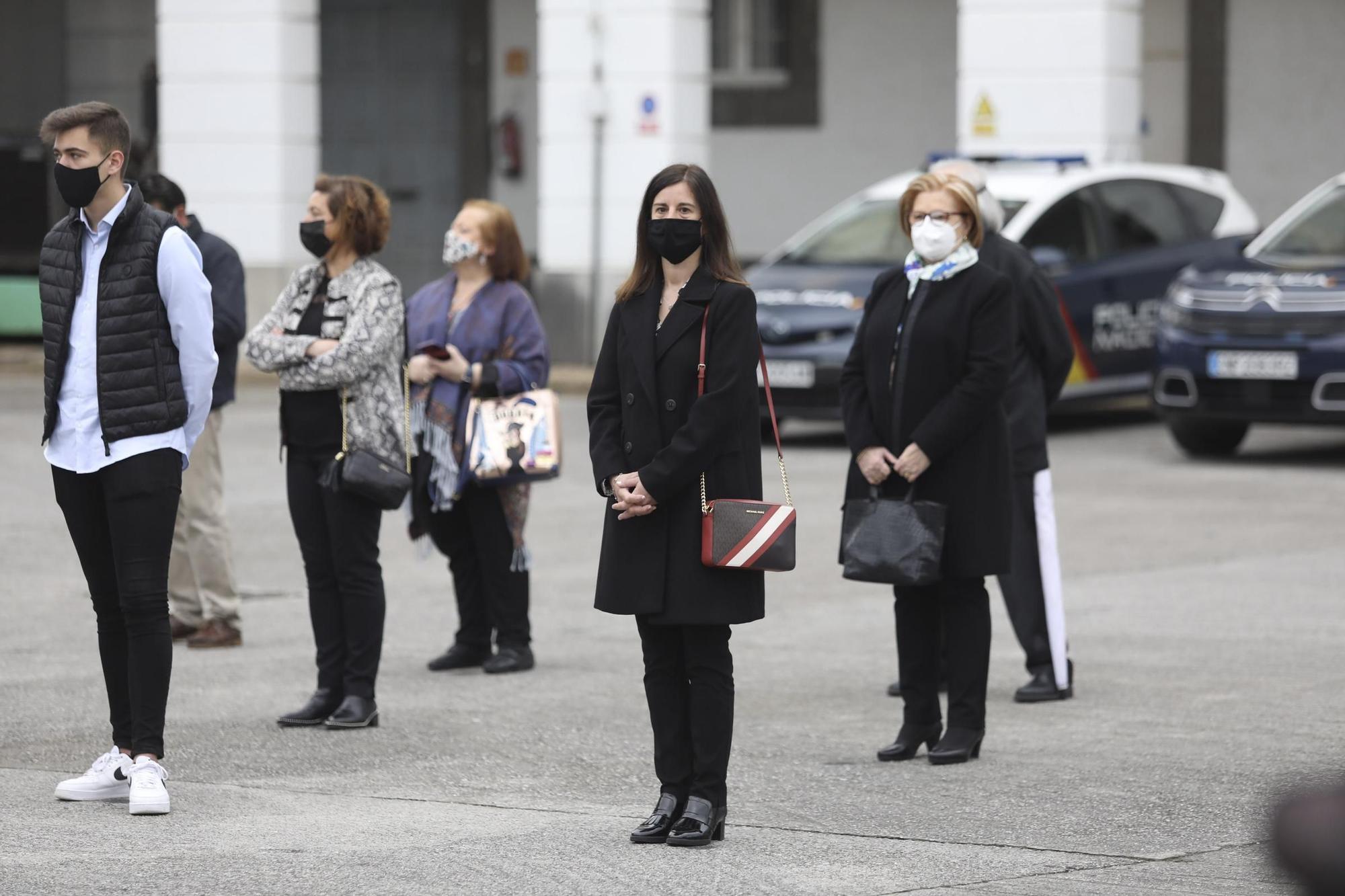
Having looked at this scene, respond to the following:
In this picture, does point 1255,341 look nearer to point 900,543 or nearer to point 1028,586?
point 1028,586

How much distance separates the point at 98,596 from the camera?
21.2 ft

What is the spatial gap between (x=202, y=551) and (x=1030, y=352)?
3.26 meters

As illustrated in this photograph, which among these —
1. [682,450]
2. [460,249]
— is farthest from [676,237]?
[460,249]

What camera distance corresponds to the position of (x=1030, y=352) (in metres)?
7.96

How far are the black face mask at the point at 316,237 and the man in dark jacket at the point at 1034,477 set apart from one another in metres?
2.06

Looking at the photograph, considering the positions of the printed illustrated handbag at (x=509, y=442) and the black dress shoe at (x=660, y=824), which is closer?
the black dress shoe at (x=660, y=824)

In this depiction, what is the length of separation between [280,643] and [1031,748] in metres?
3.27

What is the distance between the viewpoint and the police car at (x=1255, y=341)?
46.5 feet

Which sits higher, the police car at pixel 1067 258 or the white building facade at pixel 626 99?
the white building facade at pixel 626 99

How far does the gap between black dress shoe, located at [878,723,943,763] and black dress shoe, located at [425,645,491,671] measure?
7.09 ft

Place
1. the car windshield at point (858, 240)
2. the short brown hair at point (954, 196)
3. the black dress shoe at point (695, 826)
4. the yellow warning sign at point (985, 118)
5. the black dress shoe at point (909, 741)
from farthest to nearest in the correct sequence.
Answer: the yellow warning sign at point (985, 118) → the car windshield at point (858, 240) → the short brown hair at point (954, 196) → the black dress shoe at point (909, 741) → the black dress shoe at point (695, 826)

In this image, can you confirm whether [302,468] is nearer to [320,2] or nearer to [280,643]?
[280,643]

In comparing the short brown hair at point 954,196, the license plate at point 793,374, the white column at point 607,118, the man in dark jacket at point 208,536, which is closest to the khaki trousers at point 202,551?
the man in dark jacket at point 208,536

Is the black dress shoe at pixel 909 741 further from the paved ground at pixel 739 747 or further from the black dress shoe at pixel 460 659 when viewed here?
the black dress shoe at pixel 460 659
